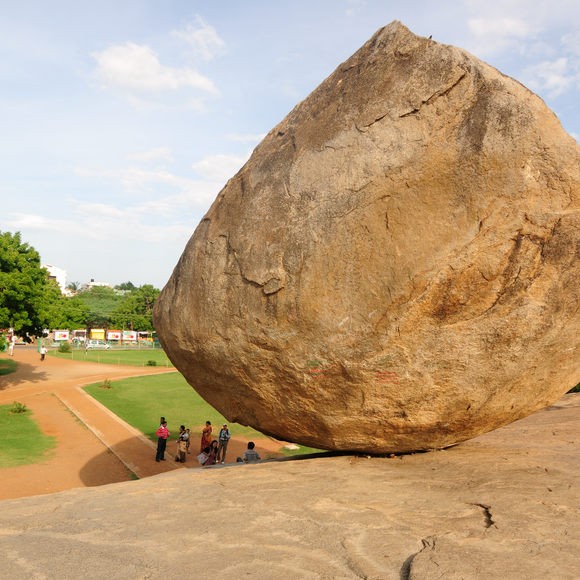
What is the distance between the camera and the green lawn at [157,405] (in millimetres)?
19625

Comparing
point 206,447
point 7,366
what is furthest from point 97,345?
point 206,447

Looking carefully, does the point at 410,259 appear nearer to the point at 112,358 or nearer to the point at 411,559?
the point at 411,559

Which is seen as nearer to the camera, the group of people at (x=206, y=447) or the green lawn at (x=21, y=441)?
the group of people at (x=206, y=447)

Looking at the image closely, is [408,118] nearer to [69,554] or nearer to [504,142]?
[504,142]

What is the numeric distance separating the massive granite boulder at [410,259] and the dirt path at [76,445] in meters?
9.08

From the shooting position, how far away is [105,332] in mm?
61625

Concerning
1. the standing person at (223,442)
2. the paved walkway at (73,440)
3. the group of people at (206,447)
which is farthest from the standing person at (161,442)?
the standing person at (223,442)

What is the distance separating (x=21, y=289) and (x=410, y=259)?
22286mm

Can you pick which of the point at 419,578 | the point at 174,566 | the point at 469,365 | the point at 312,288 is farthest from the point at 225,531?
the point at 469,365

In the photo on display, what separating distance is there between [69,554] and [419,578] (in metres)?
2.49

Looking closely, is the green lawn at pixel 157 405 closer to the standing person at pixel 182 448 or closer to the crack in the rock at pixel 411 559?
the standing person at pixel 182 448

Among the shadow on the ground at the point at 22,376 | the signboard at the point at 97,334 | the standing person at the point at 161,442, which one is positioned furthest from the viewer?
the signboard at the point at 97,334

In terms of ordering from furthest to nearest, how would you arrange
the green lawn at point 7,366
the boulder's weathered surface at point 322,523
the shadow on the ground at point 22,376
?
the green lawn at point 7,366 → the shadow on the ground at point 22,376 → the boulder's weathered surface at point 322,523

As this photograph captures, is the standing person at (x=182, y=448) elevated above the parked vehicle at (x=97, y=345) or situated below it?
below
